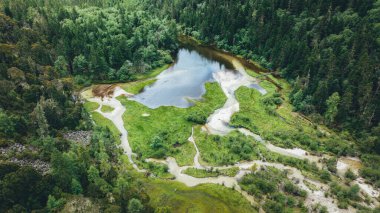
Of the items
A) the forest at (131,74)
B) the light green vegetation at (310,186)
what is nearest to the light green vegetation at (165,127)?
the forest at (131,74)

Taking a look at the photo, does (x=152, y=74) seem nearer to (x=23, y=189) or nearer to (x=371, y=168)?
(x=23, y=189)

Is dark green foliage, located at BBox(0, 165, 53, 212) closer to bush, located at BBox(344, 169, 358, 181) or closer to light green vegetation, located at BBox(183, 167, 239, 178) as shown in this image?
light green vegetation, located at BBox(183, 167, 239, 178)

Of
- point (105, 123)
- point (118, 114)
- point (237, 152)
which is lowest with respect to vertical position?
point (237, 152)

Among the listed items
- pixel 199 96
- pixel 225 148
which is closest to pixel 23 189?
pixel 225 148

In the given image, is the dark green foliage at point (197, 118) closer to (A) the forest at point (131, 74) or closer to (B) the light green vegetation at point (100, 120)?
(A) the forest at point (131, 74)

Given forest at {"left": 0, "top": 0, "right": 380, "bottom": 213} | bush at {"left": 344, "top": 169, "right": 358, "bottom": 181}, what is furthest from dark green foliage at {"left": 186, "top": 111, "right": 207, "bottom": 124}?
bush at {"left": 344, "top": 169, "right": 358, "bottom": 181}
